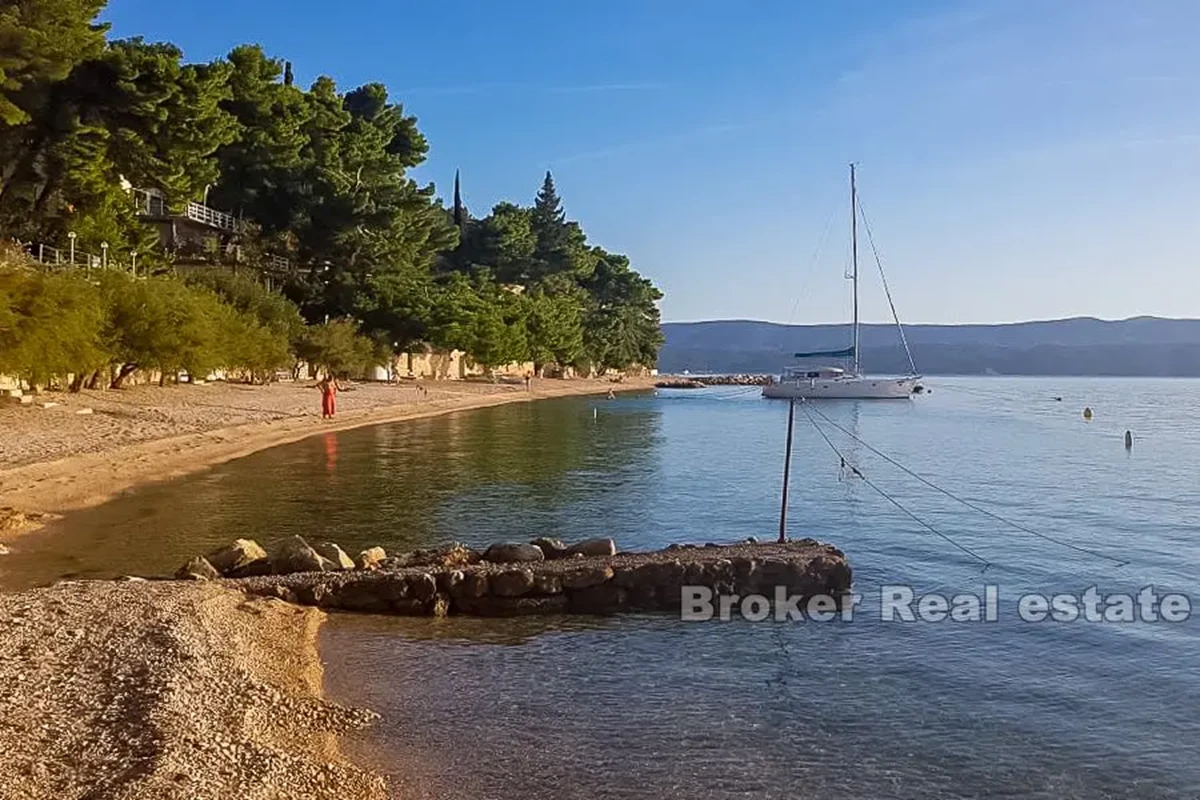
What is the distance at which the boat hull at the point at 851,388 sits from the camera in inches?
3674

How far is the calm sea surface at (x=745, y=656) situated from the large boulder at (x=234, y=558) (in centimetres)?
127

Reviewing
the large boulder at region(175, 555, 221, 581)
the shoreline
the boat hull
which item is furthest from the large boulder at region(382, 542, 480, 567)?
the boat hull

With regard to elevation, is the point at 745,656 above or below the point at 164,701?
below

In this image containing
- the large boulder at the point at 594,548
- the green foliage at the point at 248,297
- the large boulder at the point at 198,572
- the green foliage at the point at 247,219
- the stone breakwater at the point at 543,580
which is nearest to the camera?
the stone breakwater at the point at 543,580

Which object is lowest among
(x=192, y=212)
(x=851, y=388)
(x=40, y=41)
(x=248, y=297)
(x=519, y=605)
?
(x=519, y=605)

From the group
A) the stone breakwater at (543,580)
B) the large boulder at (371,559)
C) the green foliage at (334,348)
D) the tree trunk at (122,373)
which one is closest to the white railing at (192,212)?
the green foliage at (334,348)

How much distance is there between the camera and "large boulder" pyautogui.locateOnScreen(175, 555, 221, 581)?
14039 millimetres

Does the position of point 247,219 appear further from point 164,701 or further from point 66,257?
point 164,701

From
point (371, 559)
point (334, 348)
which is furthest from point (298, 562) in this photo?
point (334, 348)

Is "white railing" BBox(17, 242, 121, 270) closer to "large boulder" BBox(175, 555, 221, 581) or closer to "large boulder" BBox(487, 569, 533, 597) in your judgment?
"large boulder" BBox(175, 555, 221, 581)

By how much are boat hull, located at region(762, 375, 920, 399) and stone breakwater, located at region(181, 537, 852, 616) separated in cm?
7901

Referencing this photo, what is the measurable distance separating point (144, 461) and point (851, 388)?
74049mm

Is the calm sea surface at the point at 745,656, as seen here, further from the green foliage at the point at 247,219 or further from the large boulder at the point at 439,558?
the green foliage at the point at 247,219

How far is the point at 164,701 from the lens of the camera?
838 centimetres
